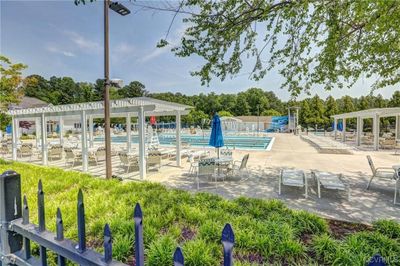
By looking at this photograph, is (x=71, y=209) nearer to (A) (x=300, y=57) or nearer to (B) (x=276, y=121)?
(A) (x=300, y=57)

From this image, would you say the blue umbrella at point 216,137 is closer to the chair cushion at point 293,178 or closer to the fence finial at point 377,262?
the chair cushion at point 293,178

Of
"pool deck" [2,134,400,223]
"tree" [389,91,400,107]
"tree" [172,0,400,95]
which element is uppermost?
"tree" [389,91,400,107]

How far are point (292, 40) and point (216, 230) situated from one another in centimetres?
498

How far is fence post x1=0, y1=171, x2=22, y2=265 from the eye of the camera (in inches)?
66.2

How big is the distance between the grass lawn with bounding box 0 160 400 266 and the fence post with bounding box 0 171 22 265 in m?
1.25

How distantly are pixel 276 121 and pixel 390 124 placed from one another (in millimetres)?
19606

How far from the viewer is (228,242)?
42.9 inches

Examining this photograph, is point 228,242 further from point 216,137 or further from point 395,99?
point 395,99

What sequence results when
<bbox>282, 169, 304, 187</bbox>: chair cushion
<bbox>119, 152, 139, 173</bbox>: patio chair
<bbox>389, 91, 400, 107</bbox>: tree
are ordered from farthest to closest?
<bbox>389, 91, 400, 107</bbox>: tree, <bbox>119, 152, 139, 173</bbox>: patio chair, <bbox>282, 169, 304, 187</bbox>: chair cushion

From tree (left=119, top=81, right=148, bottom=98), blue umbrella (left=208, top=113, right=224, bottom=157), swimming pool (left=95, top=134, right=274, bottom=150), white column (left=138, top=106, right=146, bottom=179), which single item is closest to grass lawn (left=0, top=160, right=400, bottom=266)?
A: white column (left=138, top=106, right=146, bottom=179)

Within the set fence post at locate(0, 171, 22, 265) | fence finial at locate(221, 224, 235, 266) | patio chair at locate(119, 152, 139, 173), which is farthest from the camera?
patio chair at locate(119, 152, 139, 173)

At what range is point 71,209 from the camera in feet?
13.5

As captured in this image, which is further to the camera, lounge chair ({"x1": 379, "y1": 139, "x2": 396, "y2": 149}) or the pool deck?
lounge chair ({"x1": 379, "y1": 139, "x2": 396, "y2": 149})

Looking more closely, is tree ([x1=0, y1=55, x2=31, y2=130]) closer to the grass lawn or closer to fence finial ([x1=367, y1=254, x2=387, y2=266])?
the grass lawn
